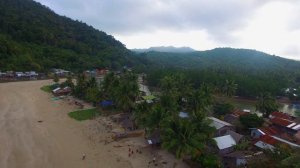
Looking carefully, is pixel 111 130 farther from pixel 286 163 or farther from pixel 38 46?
pixel 38 46


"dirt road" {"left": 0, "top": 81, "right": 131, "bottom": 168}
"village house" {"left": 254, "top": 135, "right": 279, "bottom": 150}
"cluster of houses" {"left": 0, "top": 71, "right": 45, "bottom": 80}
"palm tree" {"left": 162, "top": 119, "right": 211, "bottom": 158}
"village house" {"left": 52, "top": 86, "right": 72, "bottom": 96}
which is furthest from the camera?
"cluster of houses" {"left": 0, "top": 71, "right": 45, "bottom": 80}

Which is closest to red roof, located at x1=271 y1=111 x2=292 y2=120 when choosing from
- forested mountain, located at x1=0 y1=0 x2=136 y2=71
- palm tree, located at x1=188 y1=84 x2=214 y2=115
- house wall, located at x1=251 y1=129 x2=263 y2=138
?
house wall, located at x1=251 y1=129 x2=263 y2=138

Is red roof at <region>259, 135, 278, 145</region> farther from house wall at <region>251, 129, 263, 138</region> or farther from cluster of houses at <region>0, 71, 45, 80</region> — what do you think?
cluster of houses at <region>0, 71, 45, 80</region>

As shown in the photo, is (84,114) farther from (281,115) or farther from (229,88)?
(229,88)

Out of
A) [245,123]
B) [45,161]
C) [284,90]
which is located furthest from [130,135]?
[284,90]

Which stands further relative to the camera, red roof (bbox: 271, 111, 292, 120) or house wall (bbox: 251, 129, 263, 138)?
red roof (bbox: 271, 111, 292, 120)

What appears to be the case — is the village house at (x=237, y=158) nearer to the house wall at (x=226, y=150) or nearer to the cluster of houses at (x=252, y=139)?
the cluster of houses at (x=252, y=139)

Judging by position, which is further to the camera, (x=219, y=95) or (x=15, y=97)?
(x=219, y=95)

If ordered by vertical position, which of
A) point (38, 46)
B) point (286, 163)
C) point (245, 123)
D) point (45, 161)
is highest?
point (38, 46)
